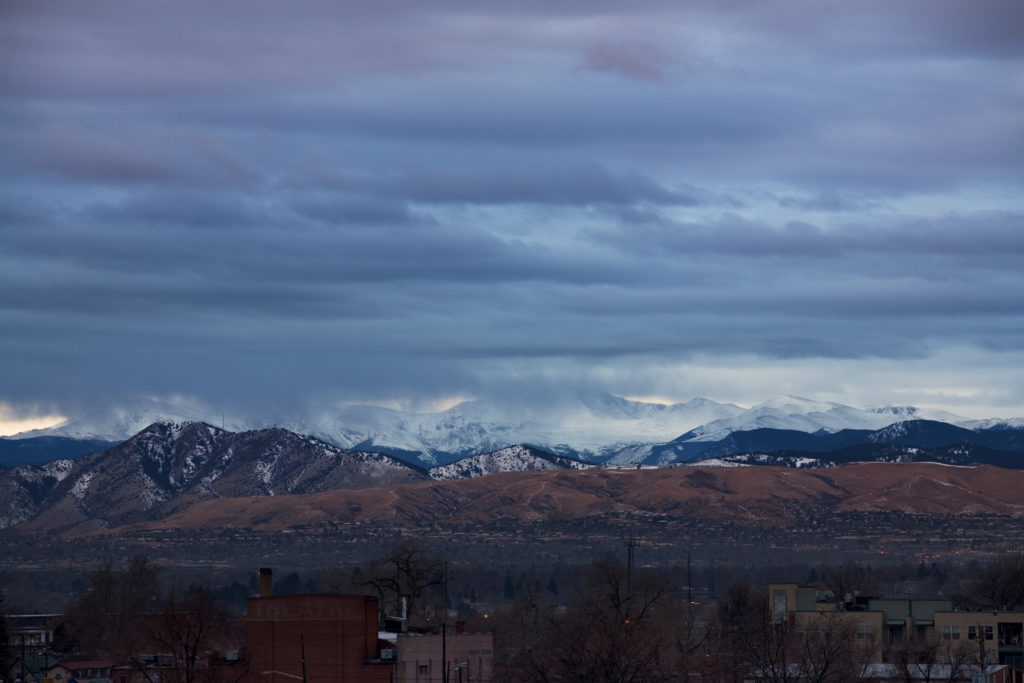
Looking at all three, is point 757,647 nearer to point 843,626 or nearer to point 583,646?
point 843,626

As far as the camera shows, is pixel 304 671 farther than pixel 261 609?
No

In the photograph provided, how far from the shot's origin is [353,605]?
421 ft

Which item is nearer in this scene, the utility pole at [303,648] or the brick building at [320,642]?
the utility pole at [303,648]

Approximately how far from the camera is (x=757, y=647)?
169500 millimetres

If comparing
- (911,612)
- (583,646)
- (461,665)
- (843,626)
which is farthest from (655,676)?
(911,612)

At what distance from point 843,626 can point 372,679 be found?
63.0 meters

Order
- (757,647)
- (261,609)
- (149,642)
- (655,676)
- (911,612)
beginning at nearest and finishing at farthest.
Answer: (261,609) < (655,676) < (149,642) < (757,647) < (911,612)

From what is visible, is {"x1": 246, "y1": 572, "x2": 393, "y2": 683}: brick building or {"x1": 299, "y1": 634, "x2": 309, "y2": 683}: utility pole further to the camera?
{"x1": 246, "y1": 572, "x2": 393, "y2": 683}: brick building

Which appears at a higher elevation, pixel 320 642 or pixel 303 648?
pixel 320 642

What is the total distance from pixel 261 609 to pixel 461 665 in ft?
49.5

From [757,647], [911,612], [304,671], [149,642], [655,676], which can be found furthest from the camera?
[911,612]

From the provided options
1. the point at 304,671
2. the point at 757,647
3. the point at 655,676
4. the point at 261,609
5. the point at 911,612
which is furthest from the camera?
the point at 911,612

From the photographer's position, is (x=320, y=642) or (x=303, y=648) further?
(x=320, y=642)

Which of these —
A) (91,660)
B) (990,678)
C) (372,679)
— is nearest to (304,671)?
(372,679)
